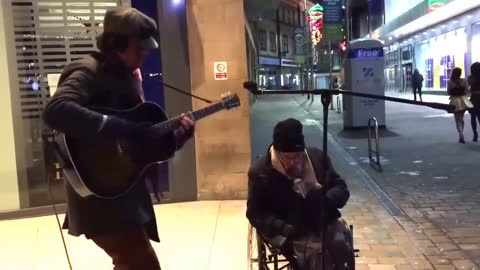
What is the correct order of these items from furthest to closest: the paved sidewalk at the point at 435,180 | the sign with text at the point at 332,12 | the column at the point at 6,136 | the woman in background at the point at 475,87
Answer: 1. the sign with text at the point at 332,12
2. the woman in background at the point at 475,87
3. the column at the point at 6,136
4. the paved sidewalk at the point at 435,180

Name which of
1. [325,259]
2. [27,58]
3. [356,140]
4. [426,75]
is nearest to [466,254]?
[325,259]

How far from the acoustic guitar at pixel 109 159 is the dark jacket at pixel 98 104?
0.06m

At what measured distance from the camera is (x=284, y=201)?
11.0 ft

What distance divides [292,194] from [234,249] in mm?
2059

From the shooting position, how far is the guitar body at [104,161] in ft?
8.32

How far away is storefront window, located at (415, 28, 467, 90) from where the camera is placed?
25.6 metres

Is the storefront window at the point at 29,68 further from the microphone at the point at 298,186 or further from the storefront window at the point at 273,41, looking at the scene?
the storefront window at the point at 273,41

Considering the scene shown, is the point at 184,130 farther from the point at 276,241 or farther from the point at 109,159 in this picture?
the point at 276,241

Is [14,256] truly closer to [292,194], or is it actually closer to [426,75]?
[292,194]

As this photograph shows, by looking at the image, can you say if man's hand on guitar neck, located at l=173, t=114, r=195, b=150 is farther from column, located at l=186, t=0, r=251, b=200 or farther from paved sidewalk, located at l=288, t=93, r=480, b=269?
column, located at l=186, t=0, r=251, b=200

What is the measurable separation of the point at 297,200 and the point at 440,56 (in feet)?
90.2

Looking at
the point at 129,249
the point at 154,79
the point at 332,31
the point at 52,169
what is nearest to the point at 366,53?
the point at 332,31

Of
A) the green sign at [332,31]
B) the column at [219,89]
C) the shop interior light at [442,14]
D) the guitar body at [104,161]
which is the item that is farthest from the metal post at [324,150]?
the green sign at [332,31]

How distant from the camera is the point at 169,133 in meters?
2.64
